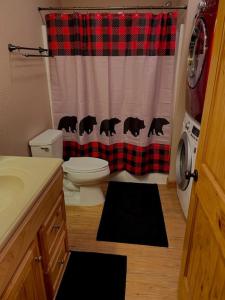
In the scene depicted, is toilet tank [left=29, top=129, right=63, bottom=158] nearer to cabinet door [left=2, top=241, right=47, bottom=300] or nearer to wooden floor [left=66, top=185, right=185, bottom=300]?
wooden floor [left=66, top=185, right=185, bottom=300]

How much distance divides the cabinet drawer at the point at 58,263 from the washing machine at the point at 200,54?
130 centimetres

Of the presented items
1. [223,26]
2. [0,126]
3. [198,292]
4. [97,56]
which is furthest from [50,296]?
[97,56]

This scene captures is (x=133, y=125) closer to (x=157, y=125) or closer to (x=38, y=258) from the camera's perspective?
(x=157, y=125)

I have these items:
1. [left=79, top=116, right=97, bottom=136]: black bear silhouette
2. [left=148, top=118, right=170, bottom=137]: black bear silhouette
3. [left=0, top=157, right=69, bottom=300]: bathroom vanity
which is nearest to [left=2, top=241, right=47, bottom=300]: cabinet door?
[left=0, top=157, right=69, bottom=300]: bathroom vanity

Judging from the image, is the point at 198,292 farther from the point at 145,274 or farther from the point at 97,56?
the point at 97,56

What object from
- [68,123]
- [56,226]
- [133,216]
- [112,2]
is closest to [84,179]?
[133,216]

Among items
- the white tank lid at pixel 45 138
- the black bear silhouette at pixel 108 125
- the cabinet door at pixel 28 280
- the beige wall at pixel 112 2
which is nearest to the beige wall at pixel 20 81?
the white tank lid at pixel 45 138

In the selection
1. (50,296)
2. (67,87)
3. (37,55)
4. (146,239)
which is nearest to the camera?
(50,296)

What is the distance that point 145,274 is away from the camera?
5.18ft

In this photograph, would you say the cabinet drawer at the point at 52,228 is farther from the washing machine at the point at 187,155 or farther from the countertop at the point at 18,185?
the washing machine at the point at 187,155

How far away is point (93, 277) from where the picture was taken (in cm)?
156

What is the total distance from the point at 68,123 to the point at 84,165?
588 mm

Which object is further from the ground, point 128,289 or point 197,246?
point 197,246

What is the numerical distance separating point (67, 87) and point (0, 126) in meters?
0.96
